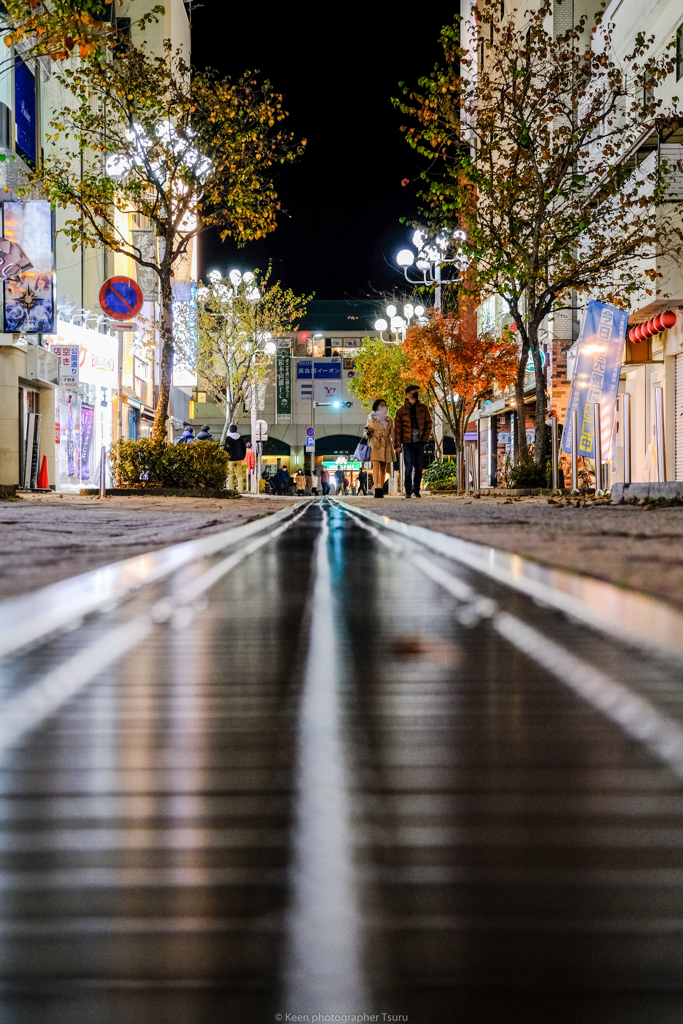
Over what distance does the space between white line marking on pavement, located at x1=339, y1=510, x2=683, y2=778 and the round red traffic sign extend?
16.0 meters

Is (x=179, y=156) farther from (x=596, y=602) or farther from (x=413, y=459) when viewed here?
(x=596, y=602)

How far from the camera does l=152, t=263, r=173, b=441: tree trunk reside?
19.5 meters

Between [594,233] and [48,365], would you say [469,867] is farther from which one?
[48,365]

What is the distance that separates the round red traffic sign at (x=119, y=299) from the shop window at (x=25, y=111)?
1170 cm

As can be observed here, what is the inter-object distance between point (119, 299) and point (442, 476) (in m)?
18.0

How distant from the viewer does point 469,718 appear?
28.0 inches

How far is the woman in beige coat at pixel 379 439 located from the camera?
66.6ft

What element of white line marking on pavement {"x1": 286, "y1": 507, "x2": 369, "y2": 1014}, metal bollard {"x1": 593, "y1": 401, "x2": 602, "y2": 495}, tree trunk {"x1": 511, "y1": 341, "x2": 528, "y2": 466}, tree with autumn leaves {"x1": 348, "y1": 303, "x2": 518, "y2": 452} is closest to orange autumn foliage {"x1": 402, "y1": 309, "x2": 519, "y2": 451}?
tree with autumn leaves {"x1": 348, "y1": 303, "x2": 518, "y2": 452}

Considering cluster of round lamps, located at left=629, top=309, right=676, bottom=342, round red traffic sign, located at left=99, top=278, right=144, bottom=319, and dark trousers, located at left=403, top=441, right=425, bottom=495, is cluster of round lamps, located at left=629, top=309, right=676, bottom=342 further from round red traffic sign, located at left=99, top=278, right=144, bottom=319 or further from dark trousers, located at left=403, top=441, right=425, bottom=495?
round red traffic sign, located at left=99, top=278, right=144, bottom=319

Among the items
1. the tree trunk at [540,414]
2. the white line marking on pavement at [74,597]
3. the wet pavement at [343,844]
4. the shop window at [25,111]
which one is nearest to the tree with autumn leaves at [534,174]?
the tree trunk at [540,414]

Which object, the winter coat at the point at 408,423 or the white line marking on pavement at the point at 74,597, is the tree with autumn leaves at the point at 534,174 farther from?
the white line marking on pavement at the point at 74,597

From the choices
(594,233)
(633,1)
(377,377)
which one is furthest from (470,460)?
(377,377)

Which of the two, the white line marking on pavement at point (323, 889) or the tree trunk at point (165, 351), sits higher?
the tree trunk at point (165, 351)

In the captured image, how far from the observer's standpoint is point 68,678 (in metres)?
0.82
